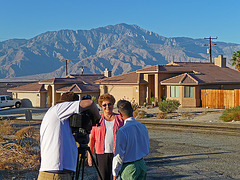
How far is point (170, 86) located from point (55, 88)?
16.7 m

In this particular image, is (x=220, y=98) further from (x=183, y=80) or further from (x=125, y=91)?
(x=125, y=91)

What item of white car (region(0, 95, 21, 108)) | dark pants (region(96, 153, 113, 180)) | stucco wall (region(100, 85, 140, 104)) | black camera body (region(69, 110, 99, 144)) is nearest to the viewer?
black camera body (region(69, 110, 99, 144))

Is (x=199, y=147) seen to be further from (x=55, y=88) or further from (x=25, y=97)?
(x=25, y=97)

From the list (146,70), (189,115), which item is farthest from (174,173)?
(146,70)

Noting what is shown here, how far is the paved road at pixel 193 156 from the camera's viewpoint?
31.6 ft

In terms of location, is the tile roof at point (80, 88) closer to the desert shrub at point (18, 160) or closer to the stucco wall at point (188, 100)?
the stucco wall at point (188, 100)

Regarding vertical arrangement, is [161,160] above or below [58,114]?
below

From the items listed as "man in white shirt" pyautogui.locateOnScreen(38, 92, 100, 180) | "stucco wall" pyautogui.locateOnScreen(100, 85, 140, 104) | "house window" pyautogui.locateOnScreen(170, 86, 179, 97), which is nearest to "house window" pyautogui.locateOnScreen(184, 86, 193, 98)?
"house window" pyautogui.locateOnScreen(170, 86, 179, 97)

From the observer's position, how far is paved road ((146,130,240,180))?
9633mm

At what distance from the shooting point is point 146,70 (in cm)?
4047

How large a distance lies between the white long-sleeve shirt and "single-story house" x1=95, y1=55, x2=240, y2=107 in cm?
3045

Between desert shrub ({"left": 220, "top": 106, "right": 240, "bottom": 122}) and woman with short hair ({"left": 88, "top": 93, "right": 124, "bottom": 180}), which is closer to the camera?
woman with short hair ({"left": 88, "top": 93, "right": 124, "bottom": 180})

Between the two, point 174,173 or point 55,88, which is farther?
point 55,88

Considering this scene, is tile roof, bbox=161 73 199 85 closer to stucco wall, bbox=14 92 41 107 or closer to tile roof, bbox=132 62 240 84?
tile roof, bbox=132 62 240 84
